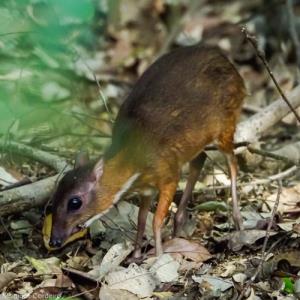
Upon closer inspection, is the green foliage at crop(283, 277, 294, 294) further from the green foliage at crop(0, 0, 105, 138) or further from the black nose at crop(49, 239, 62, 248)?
the green foliage at crop(0, 0, 105, 138)

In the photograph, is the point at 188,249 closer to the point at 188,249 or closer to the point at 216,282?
the point at 188,249

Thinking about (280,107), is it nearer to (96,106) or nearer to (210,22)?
(96,106)

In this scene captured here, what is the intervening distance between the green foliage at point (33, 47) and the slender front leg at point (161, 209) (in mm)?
1406

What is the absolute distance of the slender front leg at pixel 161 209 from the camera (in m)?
5.00

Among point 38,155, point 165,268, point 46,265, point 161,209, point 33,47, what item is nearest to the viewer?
point 33,47

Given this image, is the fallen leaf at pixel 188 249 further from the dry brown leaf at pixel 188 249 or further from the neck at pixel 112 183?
the neck at pixel 112 183

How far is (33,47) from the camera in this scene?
120 inches

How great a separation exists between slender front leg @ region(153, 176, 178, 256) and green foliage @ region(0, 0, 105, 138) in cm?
141

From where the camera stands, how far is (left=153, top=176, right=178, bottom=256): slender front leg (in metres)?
5.00

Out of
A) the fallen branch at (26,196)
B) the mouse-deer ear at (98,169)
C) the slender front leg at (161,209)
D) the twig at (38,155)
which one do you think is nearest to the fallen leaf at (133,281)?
the slender front leg at (161,209)

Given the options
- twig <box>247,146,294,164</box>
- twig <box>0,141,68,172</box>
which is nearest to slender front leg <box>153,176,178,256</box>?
twig <box>0,141,68,172</box>

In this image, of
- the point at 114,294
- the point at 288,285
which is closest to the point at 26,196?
the point at 114,294

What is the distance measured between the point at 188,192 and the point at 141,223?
62 cm

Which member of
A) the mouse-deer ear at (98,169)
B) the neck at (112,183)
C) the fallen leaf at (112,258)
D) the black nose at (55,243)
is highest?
the mouse-deer ear at (98,169)
